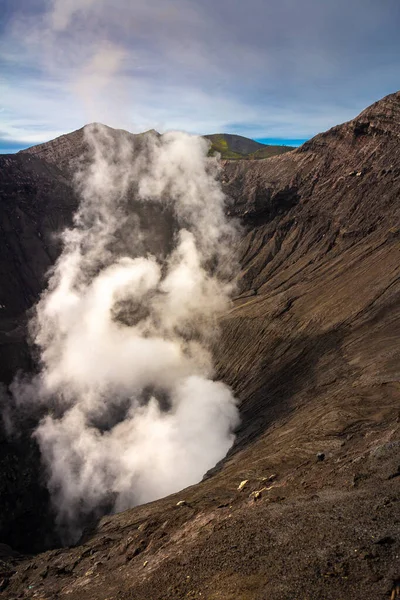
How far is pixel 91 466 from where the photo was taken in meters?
56.2

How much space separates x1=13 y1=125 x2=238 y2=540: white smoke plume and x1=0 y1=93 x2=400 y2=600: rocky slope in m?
7.08

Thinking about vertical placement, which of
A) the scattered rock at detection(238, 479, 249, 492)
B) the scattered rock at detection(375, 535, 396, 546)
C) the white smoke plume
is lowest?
the scattered rock at detection(238, 479, 249, 492)

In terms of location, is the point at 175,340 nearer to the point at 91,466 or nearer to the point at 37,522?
the point at 91,466

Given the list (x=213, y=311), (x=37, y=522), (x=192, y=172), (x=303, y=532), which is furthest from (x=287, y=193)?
(x=303, y=532)

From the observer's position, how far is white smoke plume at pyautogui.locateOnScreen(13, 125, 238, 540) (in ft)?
175

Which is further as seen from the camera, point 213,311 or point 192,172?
point 192,172

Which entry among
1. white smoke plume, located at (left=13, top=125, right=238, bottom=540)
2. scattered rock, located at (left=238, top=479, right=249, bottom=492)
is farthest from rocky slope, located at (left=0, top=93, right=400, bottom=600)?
white smoke plume, located at (left=13, top=125, right=238, bottom=540)

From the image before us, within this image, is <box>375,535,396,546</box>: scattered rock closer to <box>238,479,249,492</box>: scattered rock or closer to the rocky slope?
the rocky slope

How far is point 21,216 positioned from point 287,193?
200ft

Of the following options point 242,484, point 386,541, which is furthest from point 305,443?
point 386,541

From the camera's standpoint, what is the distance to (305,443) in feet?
96.9

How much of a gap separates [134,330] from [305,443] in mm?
54719

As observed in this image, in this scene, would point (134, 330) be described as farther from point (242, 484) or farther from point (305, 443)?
point (242, 484)

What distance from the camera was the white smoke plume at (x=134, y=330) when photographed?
53.5m
